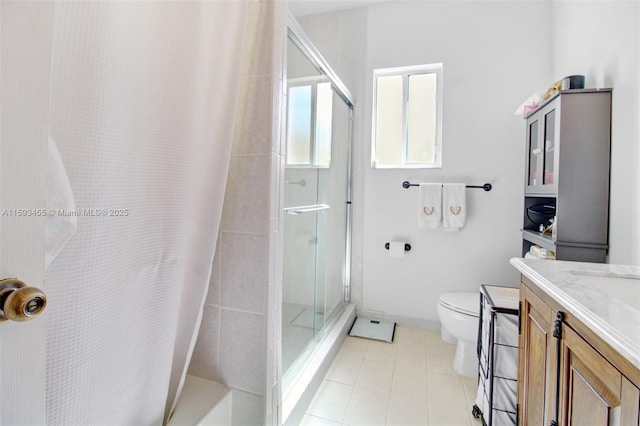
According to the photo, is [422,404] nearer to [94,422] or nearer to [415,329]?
[415,329]

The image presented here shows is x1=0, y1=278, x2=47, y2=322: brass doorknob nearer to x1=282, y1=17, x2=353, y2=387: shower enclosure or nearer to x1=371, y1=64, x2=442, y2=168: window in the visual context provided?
x1=282, y1=17, x2=353, y2=387: shower enclosure

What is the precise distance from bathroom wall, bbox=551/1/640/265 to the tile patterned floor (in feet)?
3.32

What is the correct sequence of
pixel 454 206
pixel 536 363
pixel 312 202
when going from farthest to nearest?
1. pixel 454 206
2. pixel 312 202
3. pixel 536 363

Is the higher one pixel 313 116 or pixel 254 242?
pixel 313 116

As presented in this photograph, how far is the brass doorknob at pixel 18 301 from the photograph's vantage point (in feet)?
1.30

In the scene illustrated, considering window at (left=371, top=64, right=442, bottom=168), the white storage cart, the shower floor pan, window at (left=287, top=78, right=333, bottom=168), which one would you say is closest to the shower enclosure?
window at (left=287, top=78, right=333, bottom=168)

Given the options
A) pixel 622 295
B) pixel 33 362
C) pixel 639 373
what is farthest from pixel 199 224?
pixel 622 295

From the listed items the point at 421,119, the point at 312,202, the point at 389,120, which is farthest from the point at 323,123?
the point at 421,119

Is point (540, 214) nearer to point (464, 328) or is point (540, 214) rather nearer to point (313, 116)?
point (464, 328)

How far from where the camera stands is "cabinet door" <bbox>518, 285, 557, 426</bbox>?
79 centimetres

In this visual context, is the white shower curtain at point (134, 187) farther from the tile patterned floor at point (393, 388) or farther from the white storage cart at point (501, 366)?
the white storage cart at point (501, 366)

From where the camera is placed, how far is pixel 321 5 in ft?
7.73

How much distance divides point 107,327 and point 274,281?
0.46 m

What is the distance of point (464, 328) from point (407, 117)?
62.8 inches
